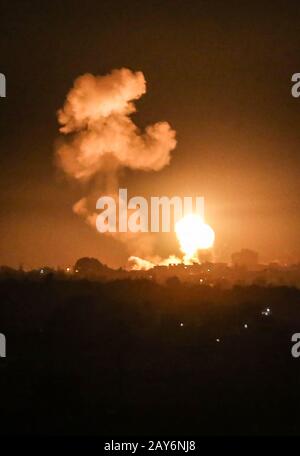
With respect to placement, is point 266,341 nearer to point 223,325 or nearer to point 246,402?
point 223,325

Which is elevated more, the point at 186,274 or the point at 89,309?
the point at 186,274

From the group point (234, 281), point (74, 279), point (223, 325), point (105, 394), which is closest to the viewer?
point (105, 394)

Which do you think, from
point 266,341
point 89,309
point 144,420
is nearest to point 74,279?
point 89,309

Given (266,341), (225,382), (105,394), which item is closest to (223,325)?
(266,341)

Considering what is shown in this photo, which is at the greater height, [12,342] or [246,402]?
[12,342]

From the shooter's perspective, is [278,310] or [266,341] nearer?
[266,341]

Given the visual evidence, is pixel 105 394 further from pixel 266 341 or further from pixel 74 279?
pixel 74 279
